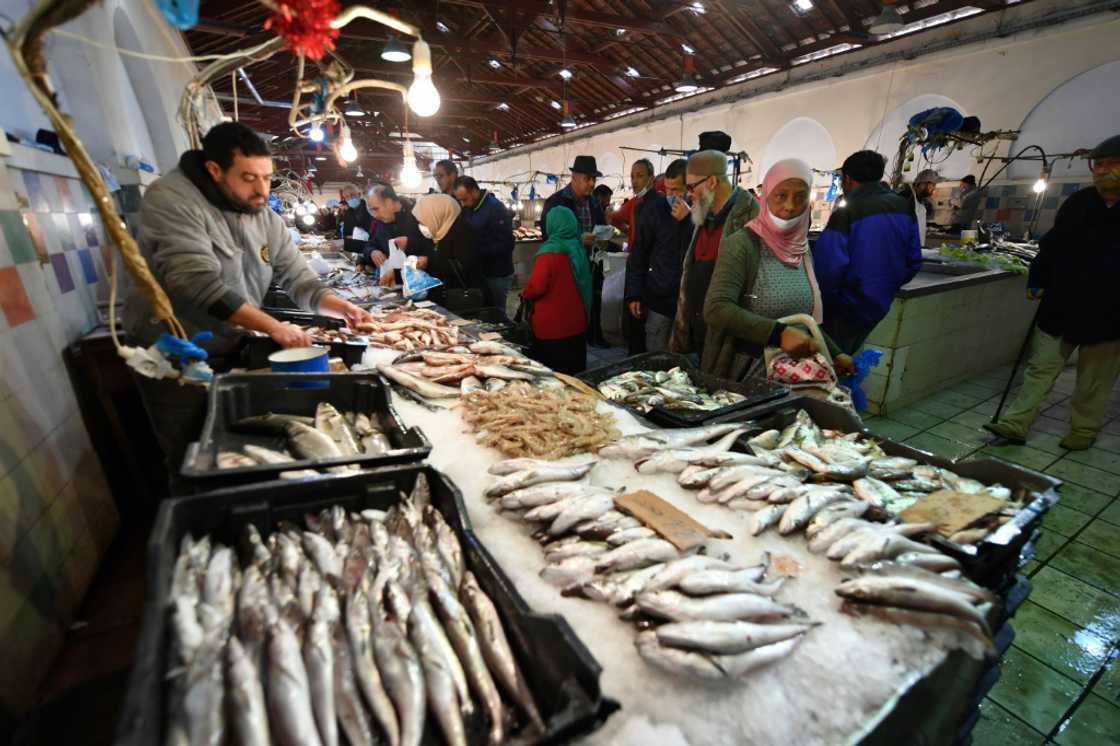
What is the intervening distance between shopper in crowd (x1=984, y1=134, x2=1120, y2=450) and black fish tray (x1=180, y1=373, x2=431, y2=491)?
5.48 metres

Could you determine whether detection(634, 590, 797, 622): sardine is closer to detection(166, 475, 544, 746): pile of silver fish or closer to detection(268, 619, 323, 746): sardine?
detection(166, 475, 544, 746): pile of silver fish

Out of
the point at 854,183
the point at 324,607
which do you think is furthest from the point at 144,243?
the point at 854,183

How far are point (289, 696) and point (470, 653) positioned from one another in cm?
33

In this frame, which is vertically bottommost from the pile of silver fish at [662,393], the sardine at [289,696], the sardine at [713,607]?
the pile of silver fish at [662,393]

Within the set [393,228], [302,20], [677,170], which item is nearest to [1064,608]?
[677,170]

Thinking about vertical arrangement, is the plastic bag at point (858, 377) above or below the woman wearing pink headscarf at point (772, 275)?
below

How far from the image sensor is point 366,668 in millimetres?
989

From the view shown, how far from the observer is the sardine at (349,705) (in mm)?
896

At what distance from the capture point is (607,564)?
1.35 m

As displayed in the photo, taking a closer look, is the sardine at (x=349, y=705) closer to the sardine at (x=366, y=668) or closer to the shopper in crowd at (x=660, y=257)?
the sardine at (x=366, y=668)

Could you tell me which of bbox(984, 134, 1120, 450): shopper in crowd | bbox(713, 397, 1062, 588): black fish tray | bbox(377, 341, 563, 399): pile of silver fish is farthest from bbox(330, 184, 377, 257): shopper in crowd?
bbox(984, 134, 1120, 450): shopper in crowd

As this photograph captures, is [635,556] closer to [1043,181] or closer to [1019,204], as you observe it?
[1043,181]

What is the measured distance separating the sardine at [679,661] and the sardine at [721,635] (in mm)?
16

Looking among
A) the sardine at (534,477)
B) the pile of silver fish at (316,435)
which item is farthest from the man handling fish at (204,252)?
the sardine at (534,477)
